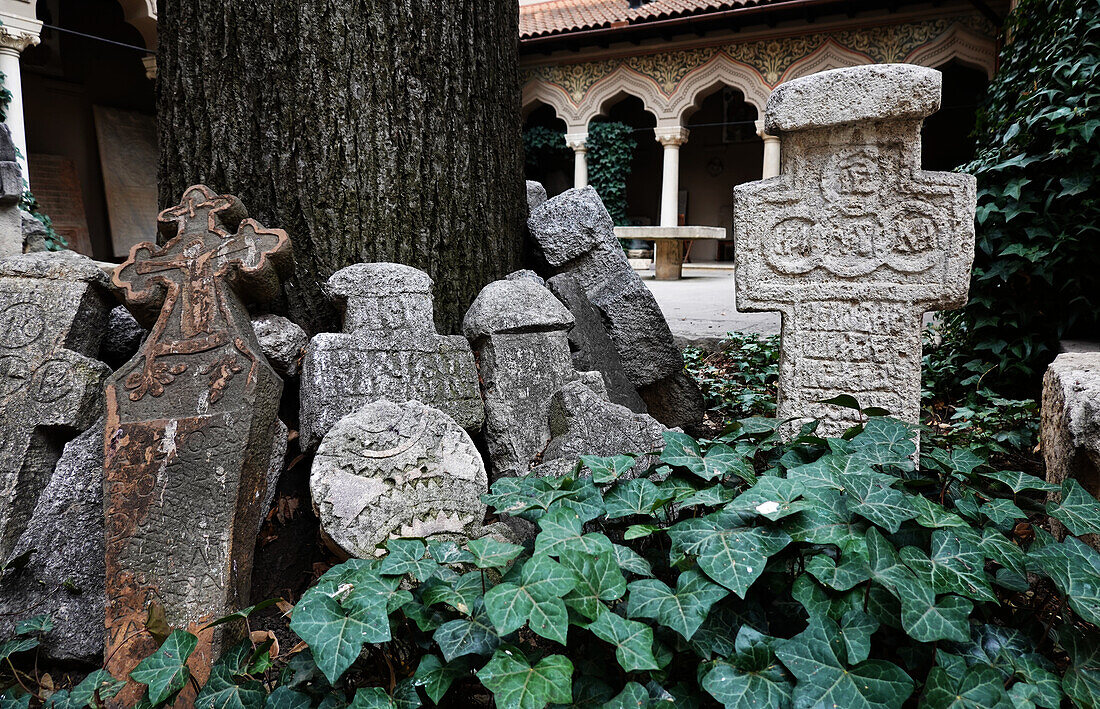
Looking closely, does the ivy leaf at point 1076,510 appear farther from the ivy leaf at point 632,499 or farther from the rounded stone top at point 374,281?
the rounded stone top at point 374,281

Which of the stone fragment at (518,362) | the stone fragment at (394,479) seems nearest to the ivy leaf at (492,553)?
the stone fragment at (394,479)

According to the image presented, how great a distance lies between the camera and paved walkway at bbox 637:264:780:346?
4.97 metres

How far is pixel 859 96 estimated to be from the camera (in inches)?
81.7

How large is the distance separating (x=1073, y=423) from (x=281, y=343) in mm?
2175

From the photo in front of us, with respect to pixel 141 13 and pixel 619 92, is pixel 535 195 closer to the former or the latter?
pixel 141 13

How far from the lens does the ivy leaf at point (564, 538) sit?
4.21 ft

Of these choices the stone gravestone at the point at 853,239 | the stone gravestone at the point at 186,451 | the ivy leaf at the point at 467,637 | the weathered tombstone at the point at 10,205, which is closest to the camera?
the ivy leaf at the point at 467,637

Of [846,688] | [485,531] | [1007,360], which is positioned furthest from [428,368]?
[1007,360]

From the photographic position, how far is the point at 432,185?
252 centimetres

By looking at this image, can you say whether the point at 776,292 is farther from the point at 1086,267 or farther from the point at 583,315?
the point at 1086,267

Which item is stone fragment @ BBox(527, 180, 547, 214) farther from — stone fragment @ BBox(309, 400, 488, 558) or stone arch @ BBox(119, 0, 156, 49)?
stone arch @ BBox(119, 0, 156, 49)

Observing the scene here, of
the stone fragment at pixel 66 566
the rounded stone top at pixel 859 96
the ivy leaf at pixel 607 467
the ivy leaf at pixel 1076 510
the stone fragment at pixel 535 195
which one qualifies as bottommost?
the stone fragment at pixel 66 566

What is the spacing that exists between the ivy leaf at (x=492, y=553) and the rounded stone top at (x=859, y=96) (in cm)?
162

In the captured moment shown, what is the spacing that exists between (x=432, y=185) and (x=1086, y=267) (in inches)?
111
